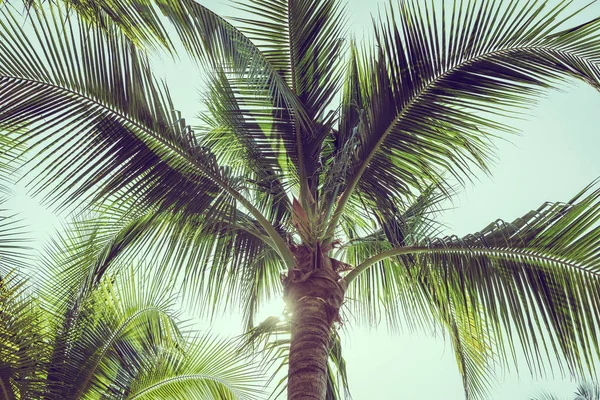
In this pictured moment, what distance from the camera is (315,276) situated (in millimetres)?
4227

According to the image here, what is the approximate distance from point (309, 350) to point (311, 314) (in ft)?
0.91

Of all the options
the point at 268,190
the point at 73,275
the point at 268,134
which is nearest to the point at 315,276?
the point at 268,190

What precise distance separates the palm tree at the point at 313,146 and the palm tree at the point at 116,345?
47.6 inches

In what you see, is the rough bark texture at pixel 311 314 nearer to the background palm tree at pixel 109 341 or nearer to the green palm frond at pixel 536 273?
the green palm frond at pixel 536 273

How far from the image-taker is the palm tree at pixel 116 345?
572 cm

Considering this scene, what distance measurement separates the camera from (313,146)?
4980 mm

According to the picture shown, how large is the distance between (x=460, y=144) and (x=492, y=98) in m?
0.46

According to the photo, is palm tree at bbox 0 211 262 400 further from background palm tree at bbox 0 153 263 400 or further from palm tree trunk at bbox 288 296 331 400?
palm tree trunk at bbox 288 296 331 400

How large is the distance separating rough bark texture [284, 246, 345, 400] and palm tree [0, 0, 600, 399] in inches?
0.5

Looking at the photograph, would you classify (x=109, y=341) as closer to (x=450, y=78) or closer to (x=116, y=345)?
(x=116, y=345)

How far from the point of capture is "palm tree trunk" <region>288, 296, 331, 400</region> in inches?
143

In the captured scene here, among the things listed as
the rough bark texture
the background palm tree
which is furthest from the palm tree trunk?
the background palm tree

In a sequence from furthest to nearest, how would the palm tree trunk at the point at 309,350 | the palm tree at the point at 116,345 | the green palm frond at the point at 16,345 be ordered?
the palm tree at the point at 116,345 → the green palm frond at the point at 16,345 → the palm tree trunk at the point at 309,350

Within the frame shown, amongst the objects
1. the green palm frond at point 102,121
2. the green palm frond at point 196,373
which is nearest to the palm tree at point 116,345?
the green palm frond at point 196,373
